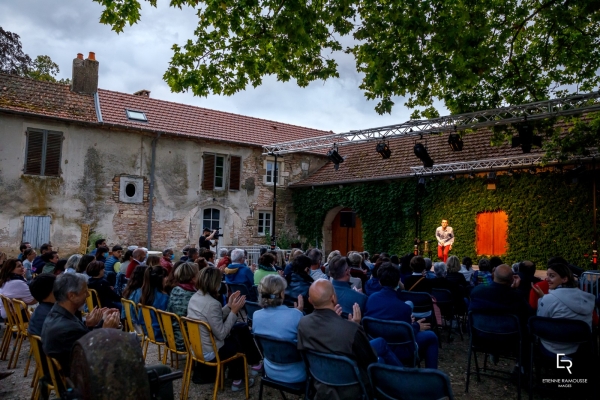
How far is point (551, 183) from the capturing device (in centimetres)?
1238

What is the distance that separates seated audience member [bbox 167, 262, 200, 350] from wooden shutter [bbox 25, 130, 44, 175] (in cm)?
1157

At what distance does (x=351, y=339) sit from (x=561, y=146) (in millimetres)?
8700

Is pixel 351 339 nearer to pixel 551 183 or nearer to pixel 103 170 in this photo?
pixel 551 183

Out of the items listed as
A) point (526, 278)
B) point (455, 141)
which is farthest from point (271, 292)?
point (455, 141)

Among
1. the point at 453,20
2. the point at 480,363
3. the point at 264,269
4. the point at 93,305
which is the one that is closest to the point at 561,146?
the point at 453,20

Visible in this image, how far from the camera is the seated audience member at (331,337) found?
9.42 ft

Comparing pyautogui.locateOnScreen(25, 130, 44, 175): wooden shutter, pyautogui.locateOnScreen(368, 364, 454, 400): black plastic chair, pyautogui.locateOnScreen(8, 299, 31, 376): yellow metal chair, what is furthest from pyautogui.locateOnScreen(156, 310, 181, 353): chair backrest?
pyautogui.locateOnScreen(25, 130, 44, 175): wooden shutter

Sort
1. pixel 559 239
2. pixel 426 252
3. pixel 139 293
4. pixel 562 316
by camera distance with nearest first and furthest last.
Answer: pixel 562 316, pixel 139 293, pixel 559 239, pixel 426 252

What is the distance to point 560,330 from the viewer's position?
3.80m

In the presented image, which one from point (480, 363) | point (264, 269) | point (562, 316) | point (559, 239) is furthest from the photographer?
point (559, 239)

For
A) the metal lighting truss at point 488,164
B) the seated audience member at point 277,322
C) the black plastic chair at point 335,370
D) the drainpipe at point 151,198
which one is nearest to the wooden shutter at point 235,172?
the drainpipe at point 151,198

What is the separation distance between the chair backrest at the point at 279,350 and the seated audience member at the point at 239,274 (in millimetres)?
2869

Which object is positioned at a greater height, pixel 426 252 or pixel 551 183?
pixel 551 183

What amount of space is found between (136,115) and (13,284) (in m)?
11.8
